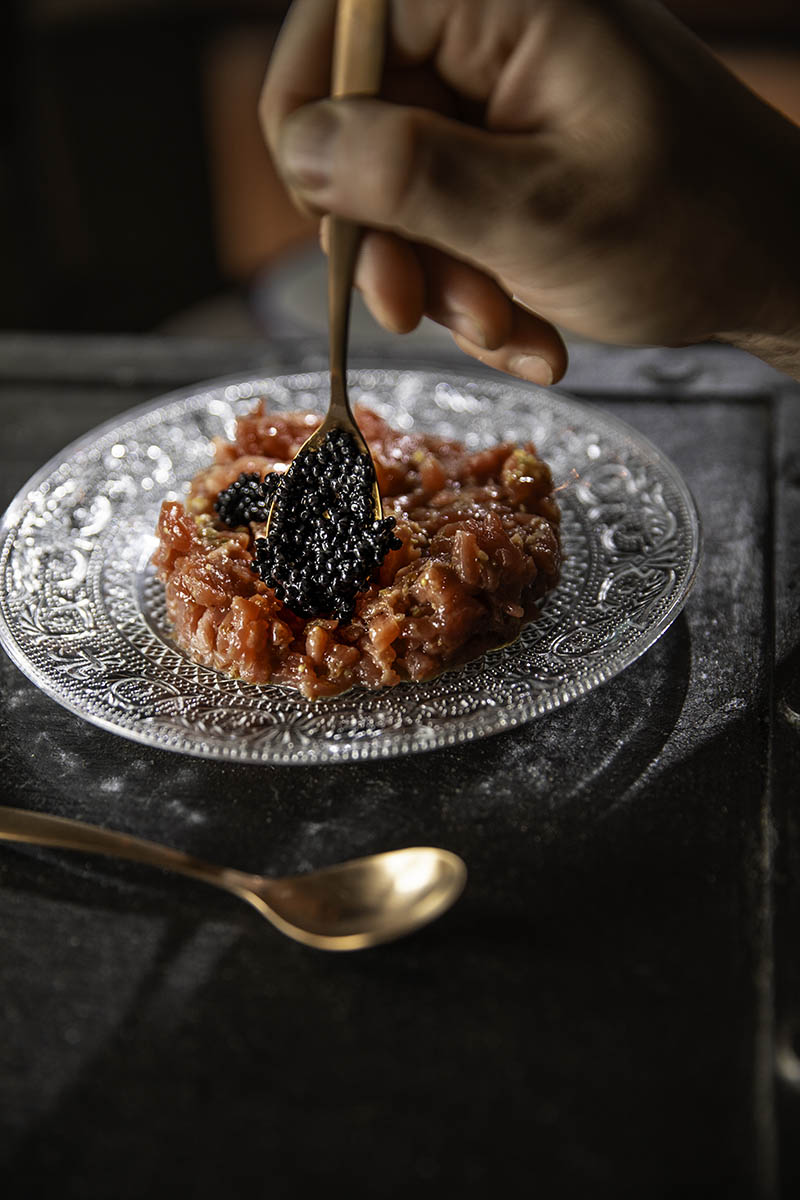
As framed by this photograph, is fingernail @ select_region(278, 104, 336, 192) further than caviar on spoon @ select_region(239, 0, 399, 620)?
No

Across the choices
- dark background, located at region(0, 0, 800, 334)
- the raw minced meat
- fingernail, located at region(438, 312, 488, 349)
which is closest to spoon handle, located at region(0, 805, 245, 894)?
the raw minced meat

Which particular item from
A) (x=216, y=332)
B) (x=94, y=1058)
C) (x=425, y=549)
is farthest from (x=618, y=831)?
(x=216, y=332)

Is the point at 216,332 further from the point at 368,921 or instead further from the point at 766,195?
the point at 368,921

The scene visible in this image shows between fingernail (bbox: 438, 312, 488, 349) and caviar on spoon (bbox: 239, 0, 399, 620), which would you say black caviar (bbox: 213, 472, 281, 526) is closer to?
caviar on spoon (bbox: 239, 0, 399, 620)

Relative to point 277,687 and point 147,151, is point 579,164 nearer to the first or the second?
point 277,687

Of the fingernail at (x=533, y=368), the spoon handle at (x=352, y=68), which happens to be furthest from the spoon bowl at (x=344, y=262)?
the fingernail at (x=533, y=368)

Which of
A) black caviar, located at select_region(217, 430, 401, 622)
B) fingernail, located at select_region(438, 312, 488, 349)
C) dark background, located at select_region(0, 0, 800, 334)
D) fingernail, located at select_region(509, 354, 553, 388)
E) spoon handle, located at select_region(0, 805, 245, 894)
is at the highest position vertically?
fingernail, located at select_region(438, 312, 488, 349)

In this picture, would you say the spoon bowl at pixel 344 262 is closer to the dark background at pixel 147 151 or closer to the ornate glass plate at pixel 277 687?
the ornate glass plate at pixel 277 687
